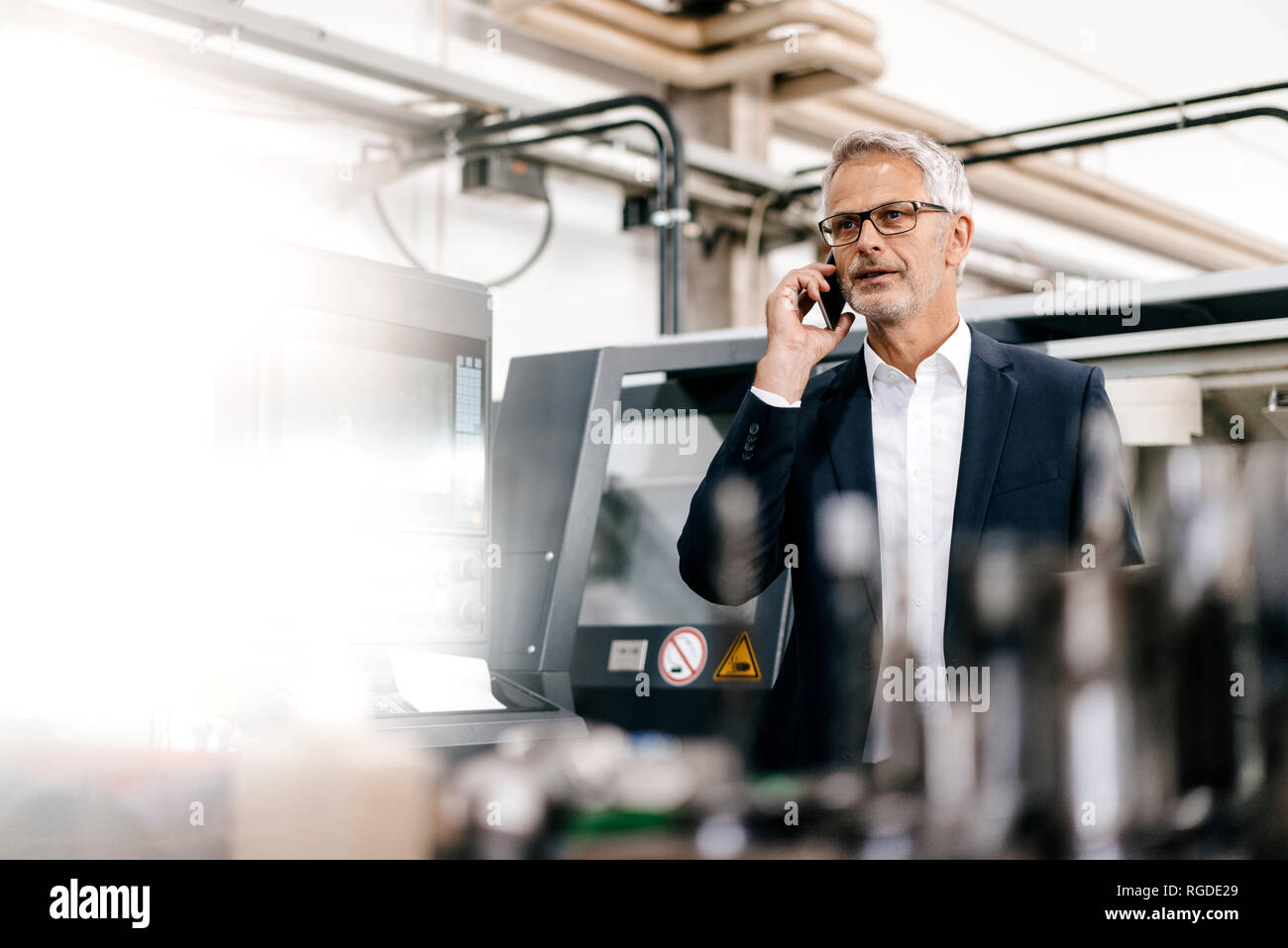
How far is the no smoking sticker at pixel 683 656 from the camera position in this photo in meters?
1.41

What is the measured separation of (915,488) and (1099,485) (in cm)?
15

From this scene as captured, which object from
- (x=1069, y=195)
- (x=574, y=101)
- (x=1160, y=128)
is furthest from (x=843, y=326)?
(x=1069, y=195)

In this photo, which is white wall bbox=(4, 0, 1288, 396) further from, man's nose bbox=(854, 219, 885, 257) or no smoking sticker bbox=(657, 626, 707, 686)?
man's nose bbox=(854, 219, 885, 257)

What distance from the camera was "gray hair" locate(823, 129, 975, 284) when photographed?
1.14m

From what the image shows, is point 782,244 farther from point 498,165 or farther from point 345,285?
point 345,285

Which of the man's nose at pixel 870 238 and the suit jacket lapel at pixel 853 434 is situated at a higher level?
the man's nose at pixel 870 238

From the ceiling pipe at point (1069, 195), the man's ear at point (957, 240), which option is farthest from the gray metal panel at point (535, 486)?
the ceiling pipe at point (1069, 195)

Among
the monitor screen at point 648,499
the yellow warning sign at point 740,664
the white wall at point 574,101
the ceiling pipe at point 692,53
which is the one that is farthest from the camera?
the ceiling pipe at point 692,53

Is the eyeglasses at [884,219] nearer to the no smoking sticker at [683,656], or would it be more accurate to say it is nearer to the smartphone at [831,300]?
the smartphone at [831,300]

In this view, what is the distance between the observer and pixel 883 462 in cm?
117

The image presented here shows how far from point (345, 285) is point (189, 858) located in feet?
2.27

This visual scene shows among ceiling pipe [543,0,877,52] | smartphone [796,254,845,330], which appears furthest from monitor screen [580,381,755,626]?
ceiling pipe [543,0,877,52]

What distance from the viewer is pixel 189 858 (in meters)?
0.63

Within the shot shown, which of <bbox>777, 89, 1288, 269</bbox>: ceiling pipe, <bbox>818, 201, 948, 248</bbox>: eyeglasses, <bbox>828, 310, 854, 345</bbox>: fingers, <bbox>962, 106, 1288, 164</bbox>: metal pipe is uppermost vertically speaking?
<bbox>777, 89, 1288, 269</bbox>: ceiling pipe
